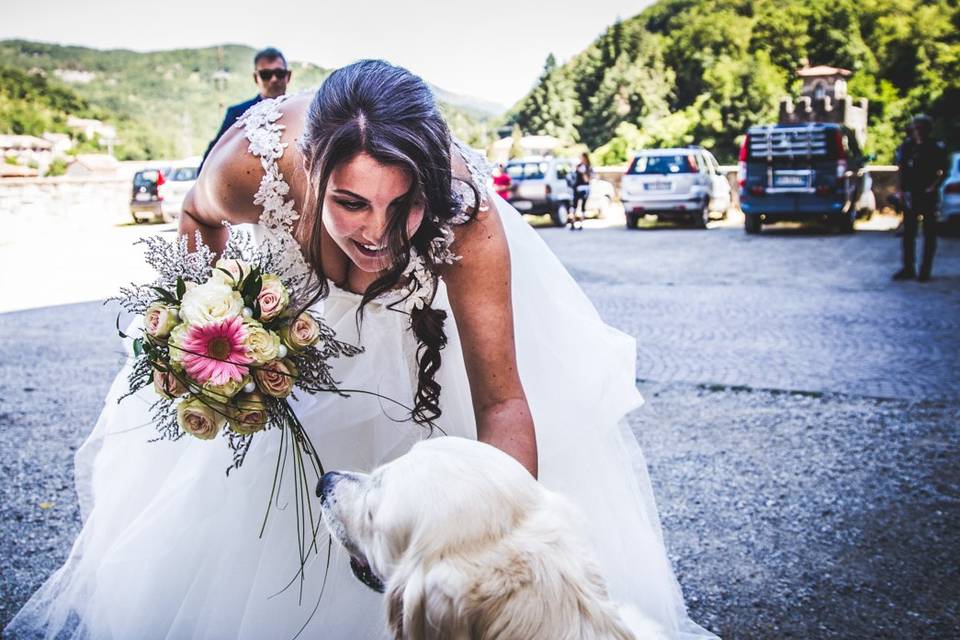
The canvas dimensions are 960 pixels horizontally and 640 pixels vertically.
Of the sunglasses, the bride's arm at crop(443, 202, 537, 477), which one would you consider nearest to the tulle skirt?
the bride's arm at crop(443, 202, 537, 477)

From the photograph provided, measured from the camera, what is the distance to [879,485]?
4.36m

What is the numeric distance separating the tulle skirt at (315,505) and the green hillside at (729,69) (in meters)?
41.8

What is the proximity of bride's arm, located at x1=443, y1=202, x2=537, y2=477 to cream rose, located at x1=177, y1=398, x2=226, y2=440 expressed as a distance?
2.38 ft

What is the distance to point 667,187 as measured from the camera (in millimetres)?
19797

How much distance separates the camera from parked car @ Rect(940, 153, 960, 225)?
15.0 m

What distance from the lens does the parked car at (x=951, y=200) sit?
15.0 metres

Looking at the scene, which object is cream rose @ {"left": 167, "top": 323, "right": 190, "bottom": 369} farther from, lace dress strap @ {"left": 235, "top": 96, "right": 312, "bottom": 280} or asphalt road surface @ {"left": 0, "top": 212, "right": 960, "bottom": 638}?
asphalt road surface @ {"left": 0, "top": 212, "right": 960, "bottom": 638}

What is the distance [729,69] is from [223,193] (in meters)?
56.0

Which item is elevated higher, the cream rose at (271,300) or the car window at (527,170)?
the cream rose at (271,300)

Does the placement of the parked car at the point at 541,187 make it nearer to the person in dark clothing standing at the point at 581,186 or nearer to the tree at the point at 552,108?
the person in dark clothing standing at the point at 581,186

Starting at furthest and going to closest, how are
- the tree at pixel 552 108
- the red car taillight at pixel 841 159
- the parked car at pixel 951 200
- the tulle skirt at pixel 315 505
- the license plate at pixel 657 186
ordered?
the tree at pixel 552 108 → the license plate at pixel 657 186 → the red car taillight at pixel 841 159 → the parked car at pixel 951 200 → the tulle skirt at pixel 315 505

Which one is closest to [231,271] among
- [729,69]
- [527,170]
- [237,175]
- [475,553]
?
[237,175]

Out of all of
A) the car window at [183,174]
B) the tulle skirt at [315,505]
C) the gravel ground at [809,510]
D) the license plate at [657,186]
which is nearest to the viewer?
the tulle skirt at [315,505]

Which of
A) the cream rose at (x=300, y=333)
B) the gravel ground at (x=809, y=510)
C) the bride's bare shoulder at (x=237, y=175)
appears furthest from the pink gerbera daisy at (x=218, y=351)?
the gravel ground at (x=809, y=510)
